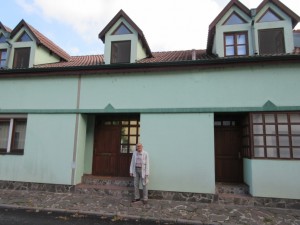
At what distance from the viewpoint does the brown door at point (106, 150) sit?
9.49 m

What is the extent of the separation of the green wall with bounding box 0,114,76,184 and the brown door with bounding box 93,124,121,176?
1308mm

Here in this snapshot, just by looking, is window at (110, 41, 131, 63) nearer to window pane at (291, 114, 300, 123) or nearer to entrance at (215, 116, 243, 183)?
entrance at (215, 116, 243, 183)

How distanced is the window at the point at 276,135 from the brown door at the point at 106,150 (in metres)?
5.28

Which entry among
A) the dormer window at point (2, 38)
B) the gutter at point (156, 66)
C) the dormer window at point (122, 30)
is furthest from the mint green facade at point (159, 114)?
the dormer window at point (2, 38)

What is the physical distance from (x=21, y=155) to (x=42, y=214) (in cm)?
358

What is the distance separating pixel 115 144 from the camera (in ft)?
31.6

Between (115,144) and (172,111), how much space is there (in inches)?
120

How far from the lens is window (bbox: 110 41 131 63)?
31.5 ft

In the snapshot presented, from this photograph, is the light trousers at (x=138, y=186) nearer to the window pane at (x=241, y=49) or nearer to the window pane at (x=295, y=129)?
the window pane at (x=295, y=129)

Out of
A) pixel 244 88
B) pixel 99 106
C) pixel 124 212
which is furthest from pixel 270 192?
pixel 99 106

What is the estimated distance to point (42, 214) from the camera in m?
6.22

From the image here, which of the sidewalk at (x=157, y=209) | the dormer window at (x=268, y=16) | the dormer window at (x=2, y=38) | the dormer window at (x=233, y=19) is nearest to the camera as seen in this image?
the sidewalk at (x=157, y=209)

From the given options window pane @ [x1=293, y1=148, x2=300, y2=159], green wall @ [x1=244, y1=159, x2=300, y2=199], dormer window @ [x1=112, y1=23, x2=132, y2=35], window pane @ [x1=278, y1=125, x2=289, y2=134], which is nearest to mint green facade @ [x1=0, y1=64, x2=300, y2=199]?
green wall @ [x1=244, y1=159, x2=300, y2=199]

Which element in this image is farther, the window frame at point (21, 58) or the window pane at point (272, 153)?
the window frame at point (21, 58)
